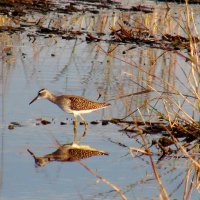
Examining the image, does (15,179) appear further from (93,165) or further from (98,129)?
(98,129)

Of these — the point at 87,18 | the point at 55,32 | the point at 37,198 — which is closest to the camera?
the point at 37,198

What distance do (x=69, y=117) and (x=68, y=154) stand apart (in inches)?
83.8

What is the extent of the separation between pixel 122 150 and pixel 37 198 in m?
2.35

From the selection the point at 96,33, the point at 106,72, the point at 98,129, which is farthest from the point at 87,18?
the point at 98,129

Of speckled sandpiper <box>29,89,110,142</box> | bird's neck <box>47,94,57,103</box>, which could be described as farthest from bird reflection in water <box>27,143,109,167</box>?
bird's neck <box>47,94,57,103</box>

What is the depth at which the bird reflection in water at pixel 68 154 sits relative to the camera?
8.75 m

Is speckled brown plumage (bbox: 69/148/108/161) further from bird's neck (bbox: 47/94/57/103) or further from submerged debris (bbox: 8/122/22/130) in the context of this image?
bird's neck (bbox: 47/94/57/103)

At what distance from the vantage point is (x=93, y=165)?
8.70 meters

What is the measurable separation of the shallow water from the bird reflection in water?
0.29ft

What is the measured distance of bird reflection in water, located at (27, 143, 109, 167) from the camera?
8750 mm

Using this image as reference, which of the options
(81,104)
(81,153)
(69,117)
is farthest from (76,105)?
(81,153)

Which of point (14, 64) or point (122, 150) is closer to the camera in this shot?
point (122, 150)

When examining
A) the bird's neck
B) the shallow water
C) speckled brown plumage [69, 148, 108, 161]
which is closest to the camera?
the shallow water

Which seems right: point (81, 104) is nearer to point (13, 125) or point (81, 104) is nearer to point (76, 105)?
point (76, 105)
